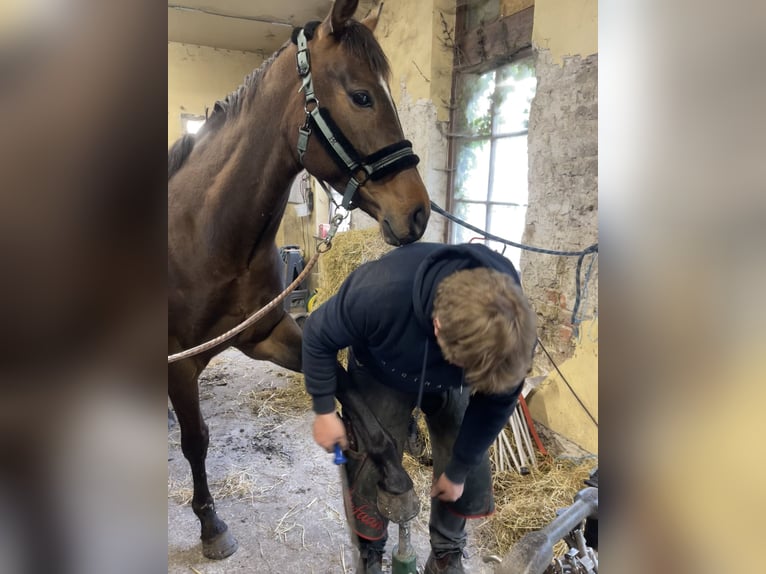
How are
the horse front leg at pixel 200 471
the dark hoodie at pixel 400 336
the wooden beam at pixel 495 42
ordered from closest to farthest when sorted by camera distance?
the dark hoodie at pixel 400 336 < the horse front leg at pixel 200 471 < the wooden beam at pixel 495 42

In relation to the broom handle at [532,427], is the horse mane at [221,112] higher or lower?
higher

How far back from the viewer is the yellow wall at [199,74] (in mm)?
4680

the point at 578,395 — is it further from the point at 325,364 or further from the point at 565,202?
the point at 325,364

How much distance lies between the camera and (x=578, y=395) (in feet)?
6.47

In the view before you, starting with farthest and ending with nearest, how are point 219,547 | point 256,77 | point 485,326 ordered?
point 219,547
point 256,77
point 485,326

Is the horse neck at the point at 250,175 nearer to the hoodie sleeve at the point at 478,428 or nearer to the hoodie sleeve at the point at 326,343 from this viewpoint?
the hoodie sleeve at the point at 326,343

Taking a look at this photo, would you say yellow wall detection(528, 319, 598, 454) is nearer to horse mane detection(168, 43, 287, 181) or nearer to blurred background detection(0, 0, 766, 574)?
horse mane detection(168, 43, 287, 181)

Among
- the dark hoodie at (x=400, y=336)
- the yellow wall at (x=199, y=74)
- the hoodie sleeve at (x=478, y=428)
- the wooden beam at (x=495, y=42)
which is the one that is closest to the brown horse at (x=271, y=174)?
the dark hoodie at (x=400, y=336)

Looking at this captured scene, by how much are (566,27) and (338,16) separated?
116cm

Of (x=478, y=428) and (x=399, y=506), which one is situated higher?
(x=478, y=428)

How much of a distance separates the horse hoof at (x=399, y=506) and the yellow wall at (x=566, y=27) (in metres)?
1.64
